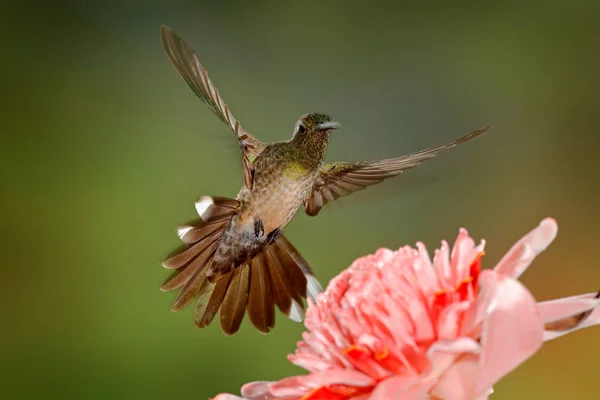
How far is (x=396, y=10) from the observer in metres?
1.80

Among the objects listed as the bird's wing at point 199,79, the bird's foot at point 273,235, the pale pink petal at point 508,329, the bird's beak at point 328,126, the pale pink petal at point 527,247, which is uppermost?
the bird's wing at point 199,79

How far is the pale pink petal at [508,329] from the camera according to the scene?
0.99ft

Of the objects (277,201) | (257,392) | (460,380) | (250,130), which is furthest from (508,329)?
(250,130)

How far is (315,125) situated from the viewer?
600 mm

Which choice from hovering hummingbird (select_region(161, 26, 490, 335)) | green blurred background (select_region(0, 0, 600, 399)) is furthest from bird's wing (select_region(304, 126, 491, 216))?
green blurred background (select_region(0, 0, 600, 399))

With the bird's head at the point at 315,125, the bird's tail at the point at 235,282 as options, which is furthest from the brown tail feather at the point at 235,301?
the bird's head at the point at 315,125

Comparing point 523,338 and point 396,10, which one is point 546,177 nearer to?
point 396,10

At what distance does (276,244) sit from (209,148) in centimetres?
13

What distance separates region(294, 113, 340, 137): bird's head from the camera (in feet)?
1.95

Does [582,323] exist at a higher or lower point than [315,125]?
lower

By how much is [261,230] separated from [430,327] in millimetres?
263

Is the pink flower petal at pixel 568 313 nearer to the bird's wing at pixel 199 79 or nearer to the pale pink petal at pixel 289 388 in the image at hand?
the pale pink petal at pixel 289 388

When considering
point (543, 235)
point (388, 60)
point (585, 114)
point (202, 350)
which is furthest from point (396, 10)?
point (543, 235)

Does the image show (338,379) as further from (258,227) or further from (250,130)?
(250,130)
